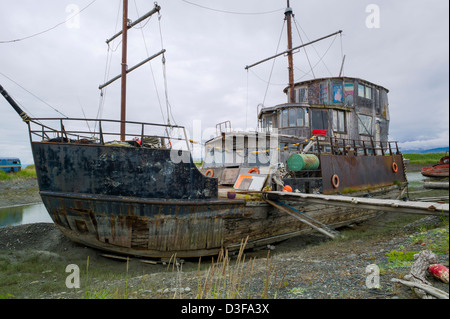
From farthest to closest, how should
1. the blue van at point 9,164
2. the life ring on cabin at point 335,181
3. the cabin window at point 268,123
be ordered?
1. the blue van at point 9,164
2. the cabin window at point 268,123
3. the life ring on cabin at point 335,181

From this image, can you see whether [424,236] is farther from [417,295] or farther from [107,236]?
[107,236]

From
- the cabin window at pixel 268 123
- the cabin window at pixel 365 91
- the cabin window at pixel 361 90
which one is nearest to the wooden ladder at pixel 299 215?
the cabin window at pixel 268 123

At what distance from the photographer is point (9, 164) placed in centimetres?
2736

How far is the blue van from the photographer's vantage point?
1052 inches

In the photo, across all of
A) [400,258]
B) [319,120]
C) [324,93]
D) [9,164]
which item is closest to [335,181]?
[319,120]

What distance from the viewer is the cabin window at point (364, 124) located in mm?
14078

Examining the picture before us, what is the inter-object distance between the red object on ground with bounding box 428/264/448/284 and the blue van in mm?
35930

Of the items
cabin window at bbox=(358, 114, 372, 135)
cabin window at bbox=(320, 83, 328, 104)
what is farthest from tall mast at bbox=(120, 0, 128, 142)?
cabin window at bbox=(358, 114, 372, 135)

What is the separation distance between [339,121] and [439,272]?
35.6 ft

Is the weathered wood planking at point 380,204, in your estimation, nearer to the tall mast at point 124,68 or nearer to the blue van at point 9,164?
the tall mast at point 124,68

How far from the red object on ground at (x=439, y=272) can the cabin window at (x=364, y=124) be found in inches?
484

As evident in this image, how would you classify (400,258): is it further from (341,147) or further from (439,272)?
(341,147)

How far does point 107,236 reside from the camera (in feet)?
20.1
